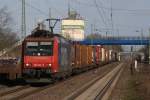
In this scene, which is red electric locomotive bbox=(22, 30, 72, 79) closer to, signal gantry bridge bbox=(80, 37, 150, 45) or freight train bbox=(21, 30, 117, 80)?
freight train bbox=(21, 30, 117, 80)

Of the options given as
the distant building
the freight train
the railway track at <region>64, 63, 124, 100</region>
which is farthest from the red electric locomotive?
the distant building

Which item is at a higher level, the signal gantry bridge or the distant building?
the distant building

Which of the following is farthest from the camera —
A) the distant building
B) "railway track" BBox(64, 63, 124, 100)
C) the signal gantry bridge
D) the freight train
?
the distant building

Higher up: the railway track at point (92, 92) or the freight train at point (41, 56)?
the freight train at point (41, 56)

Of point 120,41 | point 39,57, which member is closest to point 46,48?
point 39,57

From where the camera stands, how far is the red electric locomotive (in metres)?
29.6

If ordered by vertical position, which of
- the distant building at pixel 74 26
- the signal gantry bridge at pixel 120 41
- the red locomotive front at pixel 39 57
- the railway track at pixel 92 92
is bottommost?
the railway track at pixel 92 92

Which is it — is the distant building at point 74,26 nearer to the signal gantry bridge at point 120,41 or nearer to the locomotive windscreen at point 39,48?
the signal gantry bridge at point 120,41

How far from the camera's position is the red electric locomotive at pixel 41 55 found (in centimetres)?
2956

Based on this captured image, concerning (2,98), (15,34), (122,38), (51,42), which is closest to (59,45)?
(51,42)

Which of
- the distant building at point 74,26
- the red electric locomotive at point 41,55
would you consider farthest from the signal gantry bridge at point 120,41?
the red electric locomotive at point 41,55

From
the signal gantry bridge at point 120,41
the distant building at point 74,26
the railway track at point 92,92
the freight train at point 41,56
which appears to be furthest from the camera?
the distant building at point 74,26

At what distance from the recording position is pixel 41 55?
98.7 feet

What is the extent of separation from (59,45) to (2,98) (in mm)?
10464
